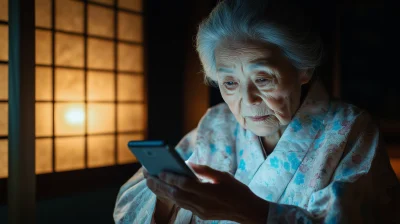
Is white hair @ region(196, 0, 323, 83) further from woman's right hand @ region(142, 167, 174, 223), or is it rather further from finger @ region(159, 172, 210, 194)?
woman's right hand @ region(142, 167, 174, 223)

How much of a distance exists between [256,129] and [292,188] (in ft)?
0.96

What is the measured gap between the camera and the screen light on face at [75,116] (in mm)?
3348

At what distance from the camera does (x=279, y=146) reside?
5.35ft

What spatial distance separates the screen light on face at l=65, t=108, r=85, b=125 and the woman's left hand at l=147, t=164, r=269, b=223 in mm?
2295

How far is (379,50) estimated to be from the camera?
2.21m

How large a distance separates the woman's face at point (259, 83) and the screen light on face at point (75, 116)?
2.15m

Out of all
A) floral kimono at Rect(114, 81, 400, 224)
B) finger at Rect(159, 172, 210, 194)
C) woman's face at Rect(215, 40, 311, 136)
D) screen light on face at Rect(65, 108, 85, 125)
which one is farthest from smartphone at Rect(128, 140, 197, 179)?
screen light on face at Rect(65, 108, 85, 125)

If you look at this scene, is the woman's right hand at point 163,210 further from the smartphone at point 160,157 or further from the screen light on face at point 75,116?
the screen light on face at point 75,116

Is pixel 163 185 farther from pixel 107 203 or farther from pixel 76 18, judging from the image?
pixel 76 18

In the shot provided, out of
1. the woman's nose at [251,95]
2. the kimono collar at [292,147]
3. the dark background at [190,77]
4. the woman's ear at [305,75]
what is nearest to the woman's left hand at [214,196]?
the kimono collar at [292,147]

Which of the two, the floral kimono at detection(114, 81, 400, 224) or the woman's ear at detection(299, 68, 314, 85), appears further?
the woman's ear at detection(299, 68, 314, 85)

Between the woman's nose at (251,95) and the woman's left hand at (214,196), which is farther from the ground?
the woman's nose at (251,95)

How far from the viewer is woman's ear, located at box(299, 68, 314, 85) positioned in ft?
5.23

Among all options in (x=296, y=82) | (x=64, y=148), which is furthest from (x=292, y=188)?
(x=64, y=148)
